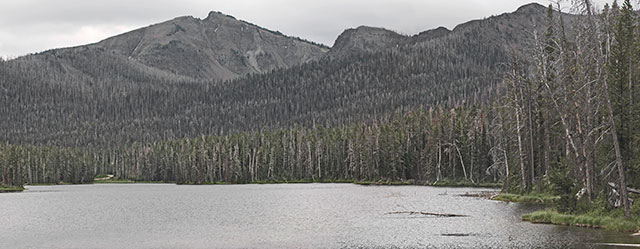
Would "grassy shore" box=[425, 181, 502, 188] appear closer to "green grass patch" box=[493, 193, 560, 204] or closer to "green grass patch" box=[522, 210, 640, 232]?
"green grass patch" box=[493, 193, 560, 204]

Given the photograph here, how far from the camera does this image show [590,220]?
41719mm

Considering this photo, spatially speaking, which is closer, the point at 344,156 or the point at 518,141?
the point at 518,141

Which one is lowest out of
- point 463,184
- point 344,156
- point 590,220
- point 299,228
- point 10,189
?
point 463,184

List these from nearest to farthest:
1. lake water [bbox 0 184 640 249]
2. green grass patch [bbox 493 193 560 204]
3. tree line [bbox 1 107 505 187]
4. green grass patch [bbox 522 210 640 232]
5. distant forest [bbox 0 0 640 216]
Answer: lake water [bbox 0 184 640 249] → green grass patch [bbox 522 210 640 232] → distant forest [bbox 0 0 640 216] → green grass patch [bbox 493 193 560 204] → tree line [bbox 1 107 505 187]

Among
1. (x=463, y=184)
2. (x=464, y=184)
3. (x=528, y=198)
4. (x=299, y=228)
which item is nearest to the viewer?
(x=299, y=228)

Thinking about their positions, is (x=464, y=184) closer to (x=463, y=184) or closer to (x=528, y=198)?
(x=463, y=184)

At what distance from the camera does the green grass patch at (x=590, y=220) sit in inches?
1513

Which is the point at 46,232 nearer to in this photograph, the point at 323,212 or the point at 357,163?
the point at 323,212

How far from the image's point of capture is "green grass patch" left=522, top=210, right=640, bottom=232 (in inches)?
1513

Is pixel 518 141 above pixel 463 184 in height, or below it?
above

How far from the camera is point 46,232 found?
4897cm

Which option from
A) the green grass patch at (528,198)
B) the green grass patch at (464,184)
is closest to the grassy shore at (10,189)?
the green grass patch at (464,184)

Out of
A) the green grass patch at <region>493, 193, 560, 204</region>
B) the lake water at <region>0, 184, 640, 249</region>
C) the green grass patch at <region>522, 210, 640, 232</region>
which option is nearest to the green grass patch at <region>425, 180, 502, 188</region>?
the green grass patch at <region>493, 193, 560, 204</region>

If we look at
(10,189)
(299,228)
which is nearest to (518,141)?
(299,228)
